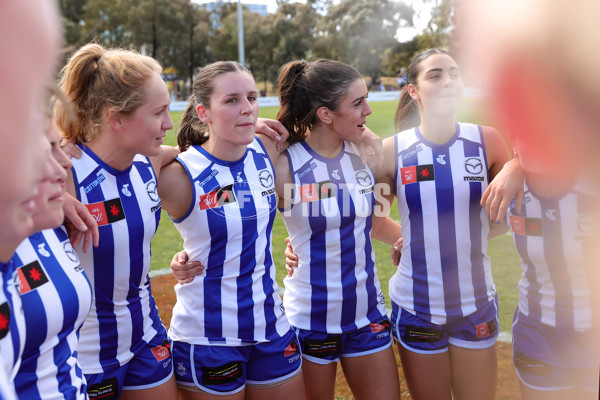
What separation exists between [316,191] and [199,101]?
0.85m

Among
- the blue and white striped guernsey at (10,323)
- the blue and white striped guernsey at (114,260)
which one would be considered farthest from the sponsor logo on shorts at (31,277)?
the blue and white striped guernsey at (114,260)

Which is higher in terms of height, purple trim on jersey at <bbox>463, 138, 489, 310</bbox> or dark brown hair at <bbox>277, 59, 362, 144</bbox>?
dark brown hair at <bbox>277, 59, 362, 144</bbox>

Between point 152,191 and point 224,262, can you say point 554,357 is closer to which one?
point 224,262

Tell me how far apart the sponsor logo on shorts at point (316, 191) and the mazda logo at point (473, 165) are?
0.80 metres

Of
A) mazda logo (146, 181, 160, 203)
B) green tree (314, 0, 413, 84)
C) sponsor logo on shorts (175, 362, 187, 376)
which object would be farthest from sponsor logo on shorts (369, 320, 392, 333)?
green tree (314, 0, 413, 84)

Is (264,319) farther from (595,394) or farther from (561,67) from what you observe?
→ (561,67)

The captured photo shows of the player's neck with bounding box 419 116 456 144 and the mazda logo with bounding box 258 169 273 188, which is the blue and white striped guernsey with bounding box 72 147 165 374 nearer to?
the mazda logo with bounding box 258 169 273 188

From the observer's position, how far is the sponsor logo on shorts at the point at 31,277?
5.95 ft

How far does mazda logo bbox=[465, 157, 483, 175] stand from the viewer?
316cm

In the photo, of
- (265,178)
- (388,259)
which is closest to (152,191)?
(265,178)

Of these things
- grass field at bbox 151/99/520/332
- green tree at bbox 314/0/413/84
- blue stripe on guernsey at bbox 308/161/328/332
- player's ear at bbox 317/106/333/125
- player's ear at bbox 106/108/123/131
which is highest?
green tree at bbox 314/0/413/84

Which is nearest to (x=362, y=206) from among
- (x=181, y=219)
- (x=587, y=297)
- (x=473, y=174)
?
(x=473, y=174)

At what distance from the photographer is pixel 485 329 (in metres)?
3.08

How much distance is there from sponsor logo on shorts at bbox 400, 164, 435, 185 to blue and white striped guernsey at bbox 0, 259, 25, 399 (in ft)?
7.23
